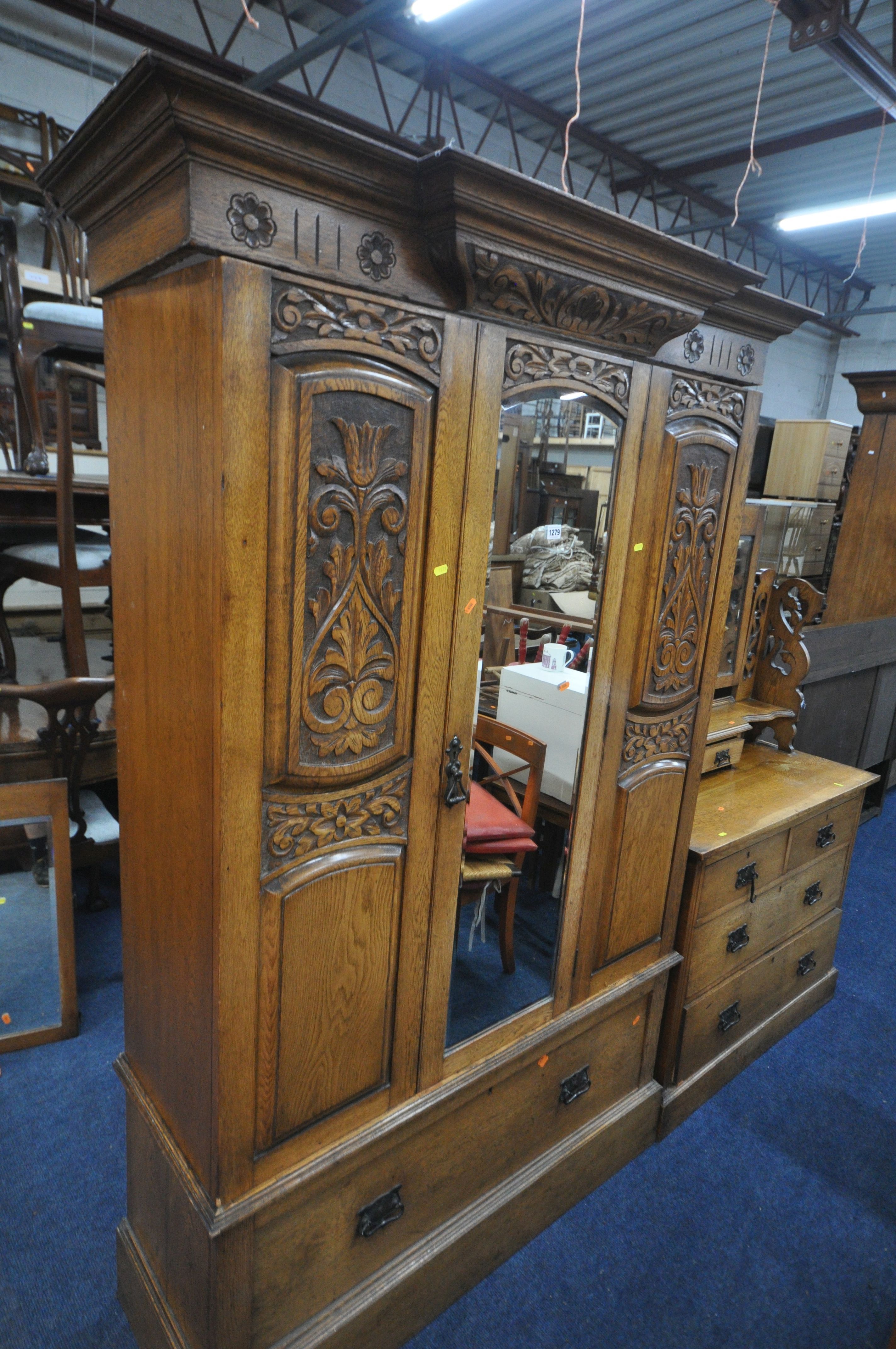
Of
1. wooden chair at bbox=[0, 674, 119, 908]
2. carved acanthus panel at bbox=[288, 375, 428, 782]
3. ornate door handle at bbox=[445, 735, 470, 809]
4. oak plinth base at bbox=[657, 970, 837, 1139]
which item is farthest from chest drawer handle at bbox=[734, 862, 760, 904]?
wooden chair at bbox=[0, 674, 119, 908]

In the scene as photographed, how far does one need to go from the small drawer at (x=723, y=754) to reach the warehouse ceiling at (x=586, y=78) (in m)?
2.92

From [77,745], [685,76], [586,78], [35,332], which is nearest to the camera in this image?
[77,745]

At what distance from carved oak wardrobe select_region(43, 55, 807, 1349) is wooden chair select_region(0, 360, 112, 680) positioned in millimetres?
1275

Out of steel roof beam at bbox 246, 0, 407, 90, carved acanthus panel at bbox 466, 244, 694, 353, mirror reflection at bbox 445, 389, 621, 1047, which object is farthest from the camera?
steel roof beam at bbox 246, 0, 407, 90

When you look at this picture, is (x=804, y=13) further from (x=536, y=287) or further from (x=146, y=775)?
(x=146, y=775)

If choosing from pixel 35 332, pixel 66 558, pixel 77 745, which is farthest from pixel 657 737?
pixel 35 332

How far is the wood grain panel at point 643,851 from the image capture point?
1.65m

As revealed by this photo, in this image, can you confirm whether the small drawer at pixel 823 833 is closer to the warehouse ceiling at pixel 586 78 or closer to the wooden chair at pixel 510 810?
the wooden chair at pixel 510 810

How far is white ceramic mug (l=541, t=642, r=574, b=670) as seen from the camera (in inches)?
57.9

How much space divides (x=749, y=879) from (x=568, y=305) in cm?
157

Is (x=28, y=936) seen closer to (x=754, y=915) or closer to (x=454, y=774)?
(x=454, y=774)

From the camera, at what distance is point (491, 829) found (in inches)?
57.4

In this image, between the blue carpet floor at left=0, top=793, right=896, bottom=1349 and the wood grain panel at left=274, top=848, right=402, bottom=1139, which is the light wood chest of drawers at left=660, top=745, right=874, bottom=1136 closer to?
the blue carpet floor at left=0, top=793, right=896, bottom=1349

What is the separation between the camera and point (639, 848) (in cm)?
170
